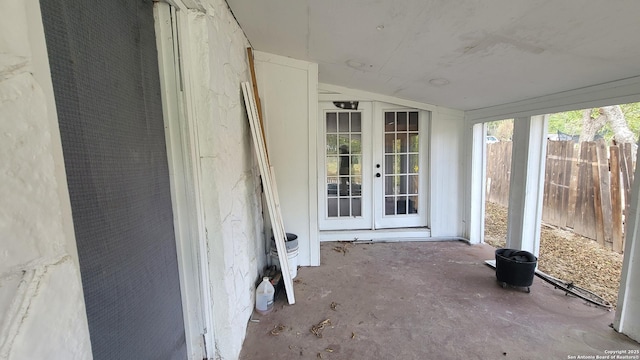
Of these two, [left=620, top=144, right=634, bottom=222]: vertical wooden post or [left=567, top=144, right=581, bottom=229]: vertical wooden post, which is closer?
[left=620, top=144, right=634, bottom=222]: vertical wooden post

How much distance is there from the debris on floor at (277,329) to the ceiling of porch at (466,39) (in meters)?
2.32

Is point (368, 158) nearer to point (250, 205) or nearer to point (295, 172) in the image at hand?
point (295, 172)

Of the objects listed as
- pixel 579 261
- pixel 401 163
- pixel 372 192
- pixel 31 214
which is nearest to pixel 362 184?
pixel 372 192

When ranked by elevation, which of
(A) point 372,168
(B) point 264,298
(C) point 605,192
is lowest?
(B) point 264,298

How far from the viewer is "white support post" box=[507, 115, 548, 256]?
9.68ft

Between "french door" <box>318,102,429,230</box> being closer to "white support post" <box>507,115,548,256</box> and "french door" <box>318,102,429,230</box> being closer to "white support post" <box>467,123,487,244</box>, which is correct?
"white support post" <box>467,123,487,244</box>

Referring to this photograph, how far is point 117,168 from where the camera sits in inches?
36.4

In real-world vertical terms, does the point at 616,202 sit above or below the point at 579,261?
above

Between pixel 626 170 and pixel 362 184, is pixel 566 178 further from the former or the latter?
pixel 362 184

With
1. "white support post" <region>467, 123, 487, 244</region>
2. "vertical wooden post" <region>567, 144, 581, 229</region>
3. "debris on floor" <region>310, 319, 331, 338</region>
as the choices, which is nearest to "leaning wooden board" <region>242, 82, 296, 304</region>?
"debris on floor" <region>310, 319, 331, 338</region>

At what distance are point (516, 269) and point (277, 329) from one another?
226 centimetres

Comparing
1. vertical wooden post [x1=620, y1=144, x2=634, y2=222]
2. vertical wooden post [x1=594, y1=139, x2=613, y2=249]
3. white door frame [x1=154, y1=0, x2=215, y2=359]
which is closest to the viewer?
white door frame [x1=154, y1=0, x2=215, y2=359]

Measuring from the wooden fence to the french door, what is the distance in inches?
82.1

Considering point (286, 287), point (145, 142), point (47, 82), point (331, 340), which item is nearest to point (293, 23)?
point (145, 142)
